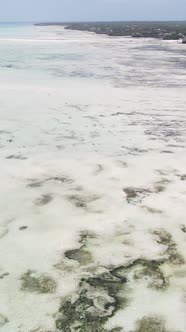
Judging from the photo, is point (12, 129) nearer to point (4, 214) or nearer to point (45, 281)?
point (4, 214)

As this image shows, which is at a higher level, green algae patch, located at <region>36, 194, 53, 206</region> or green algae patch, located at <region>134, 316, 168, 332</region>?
green algae patch, located at <region>36, 194, 53, 206</region>

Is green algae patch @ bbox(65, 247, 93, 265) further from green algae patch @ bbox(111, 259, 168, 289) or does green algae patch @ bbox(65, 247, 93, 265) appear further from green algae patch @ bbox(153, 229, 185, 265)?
green algae patch @ bbox(153, 229, 185, 265)

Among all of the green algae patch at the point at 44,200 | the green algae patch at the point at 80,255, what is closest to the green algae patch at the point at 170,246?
the green algae patch at the point at 80,255

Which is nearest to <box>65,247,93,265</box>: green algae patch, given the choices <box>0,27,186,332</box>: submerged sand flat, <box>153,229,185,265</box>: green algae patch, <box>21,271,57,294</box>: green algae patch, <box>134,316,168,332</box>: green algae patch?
<box>0,27,186,332</box>: submerged sand flat

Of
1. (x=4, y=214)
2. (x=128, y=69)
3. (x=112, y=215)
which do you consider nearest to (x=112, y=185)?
(x=112, y=215)

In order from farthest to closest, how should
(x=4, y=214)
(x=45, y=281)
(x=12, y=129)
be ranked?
Result: (x=12, y=129)
(x=4, y=214)
(x=45, y=281)
